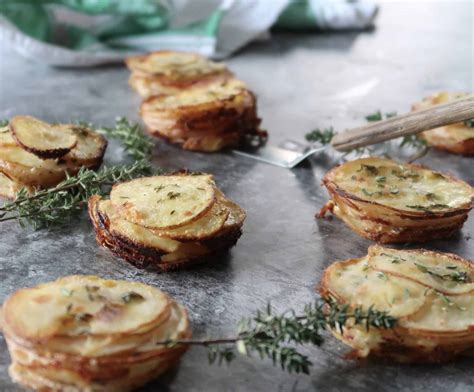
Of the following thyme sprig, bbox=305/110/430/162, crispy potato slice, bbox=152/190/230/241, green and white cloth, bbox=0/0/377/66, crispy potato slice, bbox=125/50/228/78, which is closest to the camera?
crispy potato slice, bbox=152/190/230/241

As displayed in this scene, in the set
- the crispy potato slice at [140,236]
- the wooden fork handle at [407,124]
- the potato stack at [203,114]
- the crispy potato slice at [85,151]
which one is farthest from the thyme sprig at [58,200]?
the wooden fork handle at [407,124]

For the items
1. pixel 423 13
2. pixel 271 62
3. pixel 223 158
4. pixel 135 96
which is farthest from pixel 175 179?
pixel 423 13

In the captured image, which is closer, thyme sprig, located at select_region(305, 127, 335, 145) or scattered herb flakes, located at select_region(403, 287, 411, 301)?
scattered herb flakes, located at select_region(403, 287, 411, 301)

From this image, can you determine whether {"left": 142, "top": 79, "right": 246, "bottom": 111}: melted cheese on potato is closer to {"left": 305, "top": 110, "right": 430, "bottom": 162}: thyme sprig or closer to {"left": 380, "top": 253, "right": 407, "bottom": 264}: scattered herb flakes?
{"left": 305, "top": 110, "right": 430, "bottom": 162}: thyme sprig

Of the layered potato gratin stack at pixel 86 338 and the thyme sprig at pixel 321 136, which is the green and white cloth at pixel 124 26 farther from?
the layered potato gratin stack at pixel 86 338

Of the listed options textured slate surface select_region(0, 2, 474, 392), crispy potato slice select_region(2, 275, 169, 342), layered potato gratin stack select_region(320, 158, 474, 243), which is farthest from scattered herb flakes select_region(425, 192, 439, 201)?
crispy potato slice select_region(2, 275, 169, 342)

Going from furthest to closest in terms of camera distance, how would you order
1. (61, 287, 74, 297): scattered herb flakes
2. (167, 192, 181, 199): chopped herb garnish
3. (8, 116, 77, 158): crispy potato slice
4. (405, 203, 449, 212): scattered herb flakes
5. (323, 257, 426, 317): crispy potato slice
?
(8, 116, 77, 158): crispy potato slice → (405, 203, 449, 212): scattered herb flakes → (167, 192, 181, 199): chopped herb garnish → (323, 257, 426, 317): crispy potato slice → (61, 287, 74, 297): scattered herb flakes
